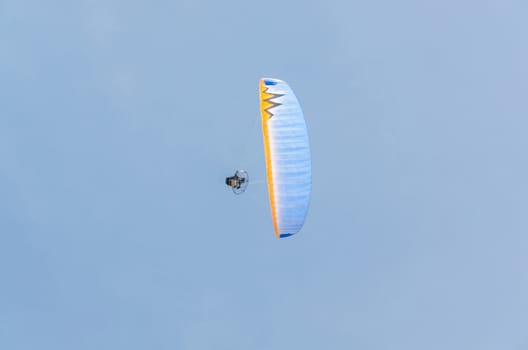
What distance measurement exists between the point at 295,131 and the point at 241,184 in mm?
9506

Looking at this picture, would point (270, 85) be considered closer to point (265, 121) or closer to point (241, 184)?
point (265, 121)

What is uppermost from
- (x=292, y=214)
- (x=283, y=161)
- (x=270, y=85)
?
(x=270, y=85)

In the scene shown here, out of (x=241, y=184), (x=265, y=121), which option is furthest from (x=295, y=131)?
(x=241, y=184)

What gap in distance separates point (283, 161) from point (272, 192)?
256 centimetres

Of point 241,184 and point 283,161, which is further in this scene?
point 241,184

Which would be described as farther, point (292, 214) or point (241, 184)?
point (241, 184)

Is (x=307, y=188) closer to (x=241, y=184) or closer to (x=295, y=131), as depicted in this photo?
Result: (x=295, y=131)

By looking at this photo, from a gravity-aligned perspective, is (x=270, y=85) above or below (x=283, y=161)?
above

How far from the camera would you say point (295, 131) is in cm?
6378

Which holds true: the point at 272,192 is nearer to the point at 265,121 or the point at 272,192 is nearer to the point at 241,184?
the point at 265,121

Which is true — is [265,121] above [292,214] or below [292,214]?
above

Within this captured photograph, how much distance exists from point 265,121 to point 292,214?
24.5 feet

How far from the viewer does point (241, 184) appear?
71.1 meters

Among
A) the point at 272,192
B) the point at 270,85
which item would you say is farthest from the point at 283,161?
the point at 270,85
